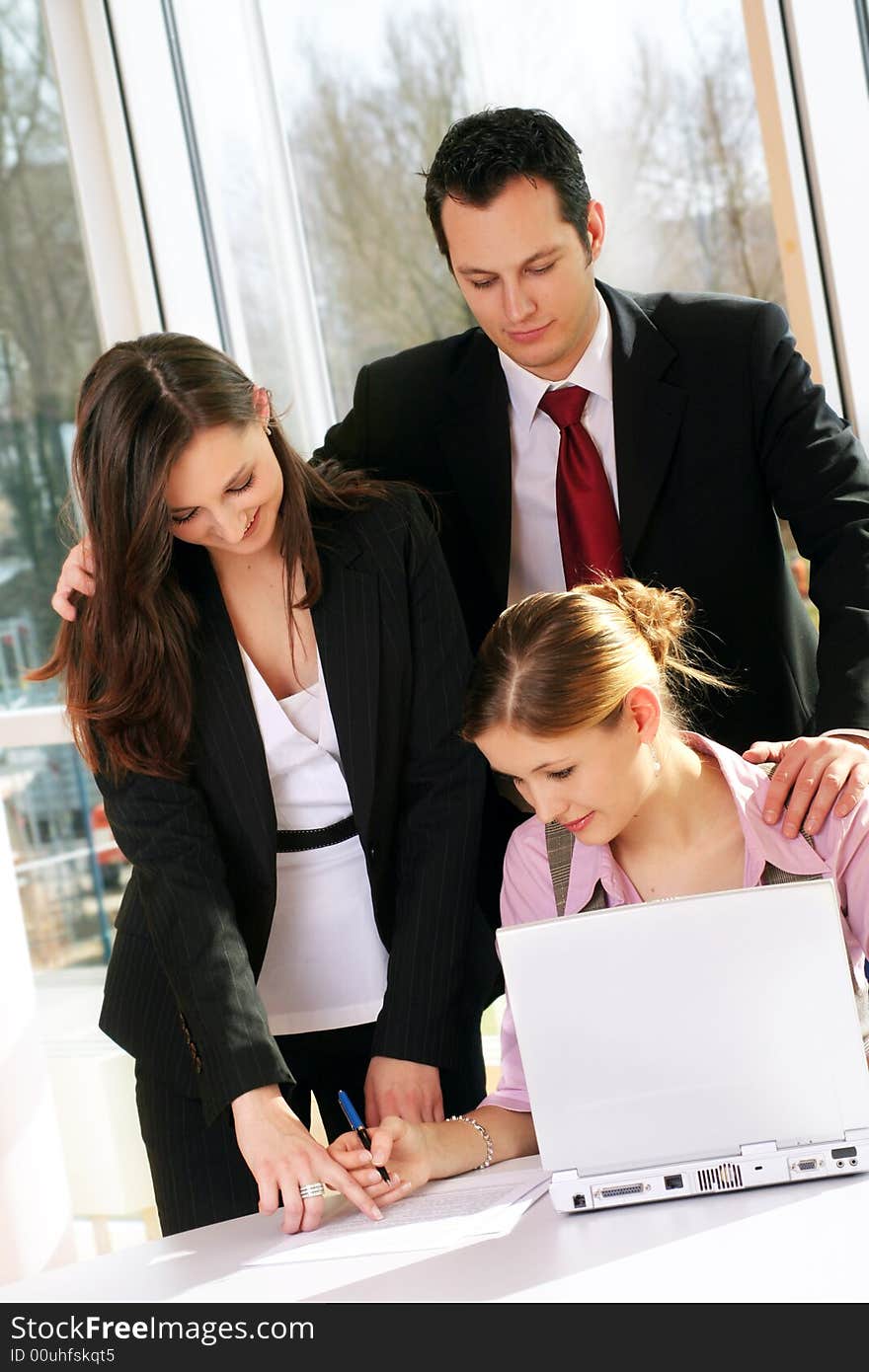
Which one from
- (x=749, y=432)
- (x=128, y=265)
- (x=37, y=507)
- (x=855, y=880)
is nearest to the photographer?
(x=855, y=880)

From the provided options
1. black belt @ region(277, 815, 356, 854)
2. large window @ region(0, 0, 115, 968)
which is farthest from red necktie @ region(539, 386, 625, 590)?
large window @ region(0, 0, 115, 968)

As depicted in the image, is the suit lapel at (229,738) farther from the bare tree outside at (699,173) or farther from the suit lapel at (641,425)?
the bare tree outside at (699,173)

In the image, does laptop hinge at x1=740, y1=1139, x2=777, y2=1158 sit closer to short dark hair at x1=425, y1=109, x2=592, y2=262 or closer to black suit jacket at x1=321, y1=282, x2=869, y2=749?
black suit jacket at x1=321, y1=282, x2=869, y2=749

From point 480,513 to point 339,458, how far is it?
24 centimetres

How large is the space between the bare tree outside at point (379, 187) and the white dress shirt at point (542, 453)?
97 cm

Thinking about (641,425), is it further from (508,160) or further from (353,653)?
(353,653)

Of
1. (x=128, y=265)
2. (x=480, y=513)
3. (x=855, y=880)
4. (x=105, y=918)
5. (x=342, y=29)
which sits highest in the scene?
(x=342, y=29)

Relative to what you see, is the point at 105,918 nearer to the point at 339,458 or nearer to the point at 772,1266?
the point at 339,458

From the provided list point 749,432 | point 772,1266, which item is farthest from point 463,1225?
point 749,432

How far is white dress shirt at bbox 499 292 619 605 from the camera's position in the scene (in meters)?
1.88

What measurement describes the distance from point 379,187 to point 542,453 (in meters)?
1.20

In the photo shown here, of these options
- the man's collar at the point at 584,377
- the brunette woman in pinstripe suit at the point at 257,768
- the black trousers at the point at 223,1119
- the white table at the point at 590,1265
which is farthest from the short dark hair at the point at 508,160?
the white table at the point at 590,1265

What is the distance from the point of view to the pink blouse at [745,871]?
59.2 inches
